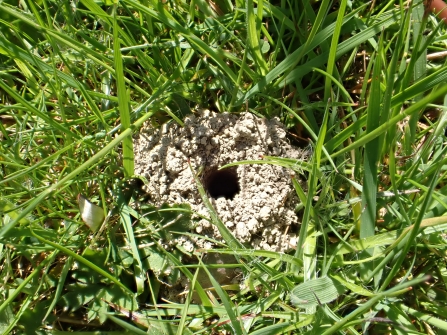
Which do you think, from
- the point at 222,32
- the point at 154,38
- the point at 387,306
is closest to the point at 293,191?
the point at 387,306

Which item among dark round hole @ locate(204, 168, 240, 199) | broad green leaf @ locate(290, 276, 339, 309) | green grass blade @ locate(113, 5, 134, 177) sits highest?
green grass blade @ locate(113, 5, 134, 177)

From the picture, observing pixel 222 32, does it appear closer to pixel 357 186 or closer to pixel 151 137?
pixel 151 137

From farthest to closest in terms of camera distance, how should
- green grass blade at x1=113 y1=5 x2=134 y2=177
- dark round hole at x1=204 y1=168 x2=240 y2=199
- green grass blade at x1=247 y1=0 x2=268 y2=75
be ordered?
dark round hole at x1=204 y1=168 x2=240 y2=199 → green grass blade at x1=247 y1=0 x2=268 y2=75 → green grass blade at x1=113 y1=5 x2=134 y2=177

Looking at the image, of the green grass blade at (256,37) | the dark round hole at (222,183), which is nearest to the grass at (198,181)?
the green grass blade at (256,37)

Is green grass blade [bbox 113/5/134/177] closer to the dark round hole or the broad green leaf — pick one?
the dark round hole

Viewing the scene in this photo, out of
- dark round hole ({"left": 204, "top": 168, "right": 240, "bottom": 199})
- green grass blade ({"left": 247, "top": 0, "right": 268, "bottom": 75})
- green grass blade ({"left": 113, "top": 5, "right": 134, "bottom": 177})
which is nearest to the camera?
green grass blade ({"left": 113, "top": 5, "right": 134, "bottom": 177})

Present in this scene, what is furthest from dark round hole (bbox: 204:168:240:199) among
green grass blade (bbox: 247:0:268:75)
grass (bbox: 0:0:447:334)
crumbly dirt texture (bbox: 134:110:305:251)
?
green grass blade (bbox: 247:0:268:75)

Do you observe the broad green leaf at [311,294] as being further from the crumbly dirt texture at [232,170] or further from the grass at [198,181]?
the crumbly dirt texture at [232,170]

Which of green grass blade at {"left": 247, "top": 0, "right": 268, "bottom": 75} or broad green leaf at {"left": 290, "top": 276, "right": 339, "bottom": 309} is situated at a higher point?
green grass blade at {"left": 247, "top": 0, "right": 268, "bottom": 75}
